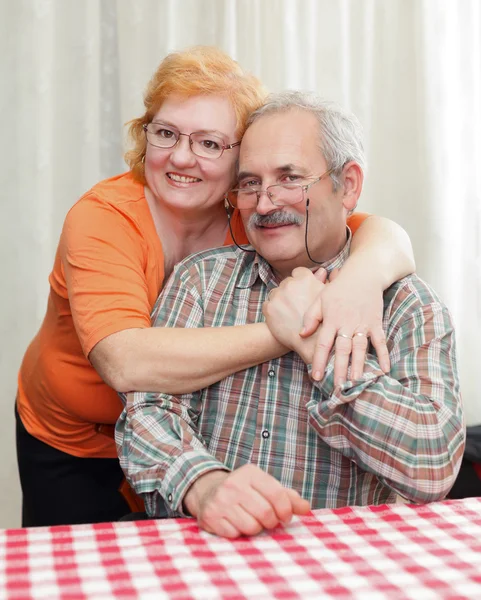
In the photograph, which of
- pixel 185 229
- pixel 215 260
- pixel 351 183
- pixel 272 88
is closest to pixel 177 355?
pixel 215 260

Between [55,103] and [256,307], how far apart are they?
154cm

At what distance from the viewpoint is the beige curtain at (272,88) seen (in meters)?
2.90

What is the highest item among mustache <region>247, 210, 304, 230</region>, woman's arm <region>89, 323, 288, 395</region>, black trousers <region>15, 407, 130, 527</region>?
mustache <region>247, 210, 304, 230</region>

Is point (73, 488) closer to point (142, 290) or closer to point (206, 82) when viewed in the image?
point (142, 290)

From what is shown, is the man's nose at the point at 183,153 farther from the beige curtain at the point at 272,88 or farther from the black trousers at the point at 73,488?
the beige curtain at the point at 272,88

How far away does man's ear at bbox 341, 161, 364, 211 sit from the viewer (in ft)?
6.01

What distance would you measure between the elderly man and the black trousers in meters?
0.49

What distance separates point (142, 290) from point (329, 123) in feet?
1.92

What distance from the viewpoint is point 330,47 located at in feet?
10.0

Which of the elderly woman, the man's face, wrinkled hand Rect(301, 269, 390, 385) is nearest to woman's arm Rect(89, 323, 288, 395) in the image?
the elderly woman

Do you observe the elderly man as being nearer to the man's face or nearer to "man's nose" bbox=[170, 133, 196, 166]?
the man's face

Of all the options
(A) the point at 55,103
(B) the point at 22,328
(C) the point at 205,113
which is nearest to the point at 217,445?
(C) the point at 205,113

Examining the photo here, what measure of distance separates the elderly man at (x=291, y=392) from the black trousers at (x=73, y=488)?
0.49 meters

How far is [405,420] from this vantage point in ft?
Answer: 4.65
